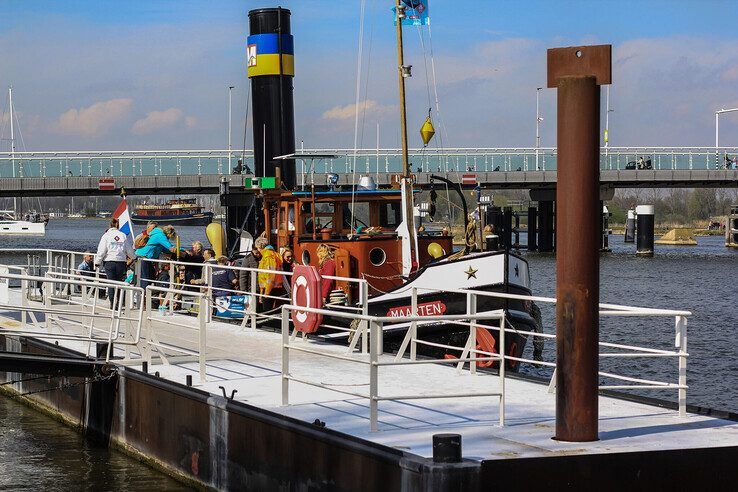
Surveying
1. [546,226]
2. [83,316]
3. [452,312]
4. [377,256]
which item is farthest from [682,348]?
[546,226]

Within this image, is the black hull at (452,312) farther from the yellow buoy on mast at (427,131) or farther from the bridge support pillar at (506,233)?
the yellow buoy on mast at (427,131)

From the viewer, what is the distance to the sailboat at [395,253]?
1889 cm

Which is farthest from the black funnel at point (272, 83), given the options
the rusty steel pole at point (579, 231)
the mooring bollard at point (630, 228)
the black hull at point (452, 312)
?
the mooring bollard at point (630, 228)

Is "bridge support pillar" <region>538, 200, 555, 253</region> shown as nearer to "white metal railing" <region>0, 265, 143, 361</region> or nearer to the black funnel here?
the black funnel

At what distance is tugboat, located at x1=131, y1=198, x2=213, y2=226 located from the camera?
152125mm

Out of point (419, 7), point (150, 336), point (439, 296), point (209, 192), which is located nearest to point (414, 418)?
point (150, 336)

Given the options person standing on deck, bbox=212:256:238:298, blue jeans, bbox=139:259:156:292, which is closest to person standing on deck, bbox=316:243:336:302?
person standing on deck, bbox=212:256:238:298

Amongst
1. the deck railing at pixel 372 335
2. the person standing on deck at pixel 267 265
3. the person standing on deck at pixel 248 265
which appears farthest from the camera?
the person standing on deck at pixel 248 265

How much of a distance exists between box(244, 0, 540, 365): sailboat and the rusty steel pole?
8.81 m

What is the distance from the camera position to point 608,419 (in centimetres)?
1065

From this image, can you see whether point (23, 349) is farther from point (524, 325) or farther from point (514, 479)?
point (514, 479)

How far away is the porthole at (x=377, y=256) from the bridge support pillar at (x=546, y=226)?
57.9m

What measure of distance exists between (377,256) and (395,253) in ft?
1.27

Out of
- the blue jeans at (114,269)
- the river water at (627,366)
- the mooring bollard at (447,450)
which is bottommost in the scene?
the river water at (627,366)
